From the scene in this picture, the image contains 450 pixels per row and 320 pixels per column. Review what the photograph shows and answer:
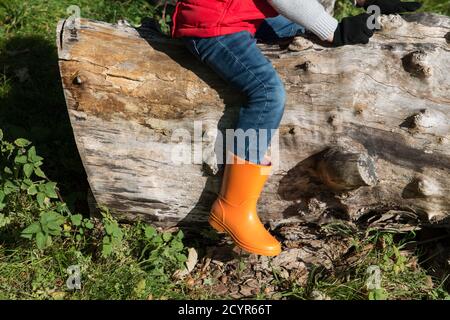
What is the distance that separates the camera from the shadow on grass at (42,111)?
4484mm

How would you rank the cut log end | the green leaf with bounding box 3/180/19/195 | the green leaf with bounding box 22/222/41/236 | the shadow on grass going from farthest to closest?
1. the shadow on grass
2. the green leaf with bounding box 3/180/19/195
3. the green leaf with bounding box 22/222/41/236
4. the cut log end

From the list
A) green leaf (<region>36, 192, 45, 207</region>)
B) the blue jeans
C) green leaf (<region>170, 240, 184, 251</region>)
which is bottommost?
green leaf (<region>170, 240, 184, 251</region>)

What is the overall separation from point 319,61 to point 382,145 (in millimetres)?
551

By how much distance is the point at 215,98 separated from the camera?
3521 millimetres

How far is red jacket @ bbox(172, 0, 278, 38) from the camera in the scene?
336 centimetres

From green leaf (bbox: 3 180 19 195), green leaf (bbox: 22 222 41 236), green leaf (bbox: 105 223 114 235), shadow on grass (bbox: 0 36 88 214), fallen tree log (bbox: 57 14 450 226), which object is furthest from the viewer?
shadow on grass (bbox: 0 36 88 214)

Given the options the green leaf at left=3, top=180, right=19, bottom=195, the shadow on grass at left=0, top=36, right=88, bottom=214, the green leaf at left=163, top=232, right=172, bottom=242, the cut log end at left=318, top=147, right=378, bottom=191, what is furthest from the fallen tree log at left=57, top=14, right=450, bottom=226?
the shadow on grass at left=0, top=36, right=88, bottom=214

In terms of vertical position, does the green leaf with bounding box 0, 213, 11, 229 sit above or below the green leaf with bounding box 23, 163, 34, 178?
below

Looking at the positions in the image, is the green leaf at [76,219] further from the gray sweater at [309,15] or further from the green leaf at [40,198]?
the gray sweater at [309,15]

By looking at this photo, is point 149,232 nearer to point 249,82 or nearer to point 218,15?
point 249,82

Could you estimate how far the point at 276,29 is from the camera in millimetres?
3912

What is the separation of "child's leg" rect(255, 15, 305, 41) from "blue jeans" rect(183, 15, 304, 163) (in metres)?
0.45

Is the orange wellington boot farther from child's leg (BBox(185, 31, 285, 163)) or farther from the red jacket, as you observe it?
the red jacket

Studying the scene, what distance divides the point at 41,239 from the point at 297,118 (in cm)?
151
